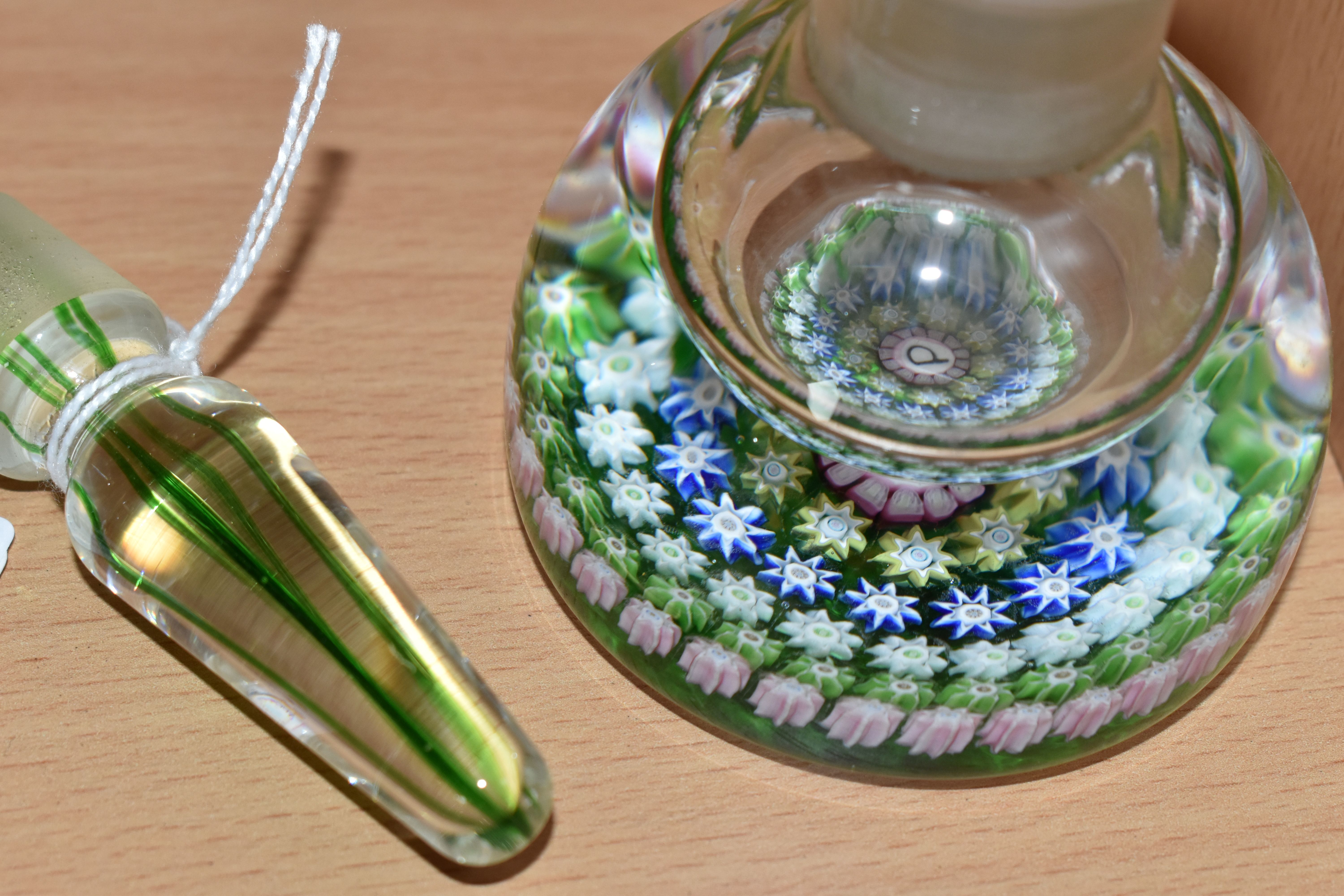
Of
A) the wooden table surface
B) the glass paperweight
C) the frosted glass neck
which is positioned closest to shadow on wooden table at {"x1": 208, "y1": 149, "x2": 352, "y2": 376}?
the wooden table surface

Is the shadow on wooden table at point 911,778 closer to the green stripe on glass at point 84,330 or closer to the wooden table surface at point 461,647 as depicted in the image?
the wooden table surface at point 461,647

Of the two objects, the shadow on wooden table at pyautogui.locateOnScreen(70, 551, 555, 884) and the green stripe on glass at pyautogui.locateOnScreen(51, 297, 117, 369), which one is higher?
the green stripe on glass at pyautogui.locateOnScreen(51, 297, 117, 369)

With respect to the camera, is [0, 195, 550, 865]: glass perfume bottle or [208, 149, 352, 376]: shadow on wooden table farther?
[208, 149, 352, 376]: shadow on wooden table

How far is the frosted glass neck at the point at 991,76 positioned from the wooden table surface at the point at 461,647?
0.16 metres

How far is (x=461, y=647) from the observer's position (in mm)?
365

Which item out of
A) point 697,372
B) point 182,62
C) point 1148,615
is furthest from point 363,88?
point 1148,615

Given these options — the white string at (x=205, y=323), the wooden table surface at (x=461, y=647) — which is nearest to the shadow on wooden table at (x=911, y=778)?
the wooden table surface at (x=461, y=647)

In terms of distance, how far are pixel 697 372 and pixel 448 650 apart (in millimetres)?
98

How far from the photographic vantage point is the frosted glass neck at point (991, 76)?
247mm

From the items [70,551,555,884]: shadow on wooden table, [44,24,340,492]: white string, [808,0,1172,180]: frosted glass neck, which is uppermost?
[808,0,1172,180]: frosted glass neck

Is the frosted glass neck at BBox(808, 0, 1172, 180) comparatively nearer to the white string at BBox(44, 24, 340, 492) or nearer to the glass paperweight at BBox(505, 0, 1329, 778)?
the glass paperweight at BBox(505, 0, 1329, 778)

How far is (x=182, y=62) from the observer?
0.52 metres

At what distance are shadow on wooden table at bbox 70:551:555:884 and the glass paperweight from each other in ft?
0.18

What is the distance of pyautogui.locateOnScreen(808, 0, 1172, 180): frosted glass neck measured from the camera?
0.81ft
